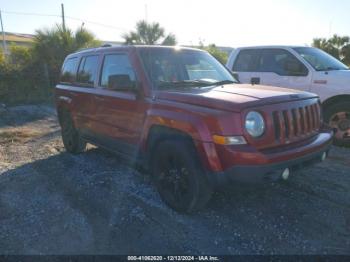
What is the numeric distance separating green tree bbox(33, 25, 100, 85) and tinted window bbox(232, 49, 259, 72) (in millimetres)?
9812

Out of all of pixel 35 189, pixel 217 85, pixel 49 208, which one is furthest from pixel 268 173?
pixel 35 189

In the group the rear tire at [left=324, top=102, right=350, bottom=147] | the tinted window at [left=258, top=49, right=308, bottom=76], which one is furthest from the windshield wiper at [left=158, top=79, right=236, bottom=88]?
the rear tire at [left=324, top=102, right=350, bottom=147]

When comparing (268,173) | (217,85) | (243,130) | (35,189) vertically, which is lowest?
(35,189)

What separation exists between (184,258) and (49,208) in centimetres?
192

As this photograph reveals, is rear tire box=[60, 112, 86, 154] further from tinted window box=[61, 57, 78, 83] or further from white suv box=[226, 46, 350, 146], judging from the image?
white suv box=[226, 46, 350, 146]

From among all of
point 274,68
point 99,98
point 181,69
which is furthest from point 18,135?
point 274,68

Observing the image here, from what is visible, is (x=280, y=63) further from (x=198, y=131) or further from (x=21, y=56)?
(x=21, y=56)

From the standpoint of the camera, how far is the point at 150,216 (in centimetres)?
363

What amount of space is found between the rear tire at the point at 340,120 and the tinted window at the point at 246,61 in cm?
197

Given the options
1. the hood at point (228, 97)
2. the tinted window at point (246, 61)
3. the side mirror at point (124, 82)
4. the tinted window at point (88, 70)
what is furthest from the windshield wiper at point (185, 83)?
the tinted window at point (246, 61)

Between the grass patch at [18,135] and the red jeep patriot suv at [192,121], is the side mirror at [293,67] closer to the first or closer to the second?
the red jeep patriot suv at [192,121]

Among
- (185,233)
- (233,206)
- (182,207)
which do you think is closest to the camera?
(185,233)

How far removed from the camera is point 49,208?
3910 millimetres

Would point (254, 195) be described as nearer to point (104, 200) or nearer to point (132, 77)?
point (104, 200)
